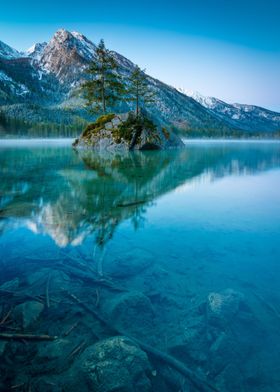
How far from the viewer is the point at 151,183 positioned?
14125 mm

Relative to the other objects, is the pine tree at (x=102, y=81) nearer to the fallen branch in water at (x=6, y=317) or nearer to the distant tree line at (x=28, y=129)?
the fallen branch in water at (x=6, y=317)

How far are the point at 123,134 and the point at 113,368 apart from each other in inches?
1575

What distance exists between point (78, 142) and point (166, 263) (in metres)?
43.6

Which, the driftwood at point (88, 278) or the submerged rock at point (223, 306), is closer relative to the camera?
the submerged rock at point (223, 306)

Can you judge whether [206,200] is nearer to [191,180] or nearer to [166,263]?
[191,180]

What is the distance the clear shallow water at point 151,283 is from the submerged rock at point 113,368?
2.9 inches

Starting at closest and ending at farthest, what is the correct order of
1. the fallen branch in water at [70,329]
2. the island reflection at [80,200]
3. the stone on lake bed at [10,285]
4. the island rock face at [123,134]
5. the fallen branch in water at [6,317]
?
the fallen branch in water at [70,329] → the fallen branch in water at [6,317] → the stone on lake bed at [10,285] → the island reflection at [80,200] → the island rock face at [123,134]

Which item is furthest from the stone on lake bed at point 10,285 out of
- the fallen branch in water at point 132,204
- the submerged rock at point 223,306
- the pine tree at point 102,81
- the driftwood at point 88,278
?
the pine tree at point 102,81

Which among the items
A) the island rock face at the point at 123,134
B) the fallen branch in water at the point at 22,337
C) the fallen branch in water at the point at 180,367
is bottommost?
the fallen branch in water at the point at 180,367

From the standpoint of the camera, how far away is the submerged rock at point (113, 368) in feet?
9.10

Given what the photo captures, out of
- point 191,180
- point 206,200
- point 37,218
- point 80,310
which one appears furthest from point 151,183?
point 80,310

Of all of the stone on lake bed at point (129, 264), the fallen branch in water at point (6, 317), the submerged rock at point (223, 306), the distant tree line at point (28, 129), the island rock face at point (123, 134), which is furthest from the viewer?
the distant tree line at point (28, 129)

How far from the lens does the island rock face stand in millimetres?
41094

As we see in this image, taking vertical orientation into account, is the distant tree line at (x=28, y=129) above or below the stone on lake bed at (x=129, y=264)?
above
